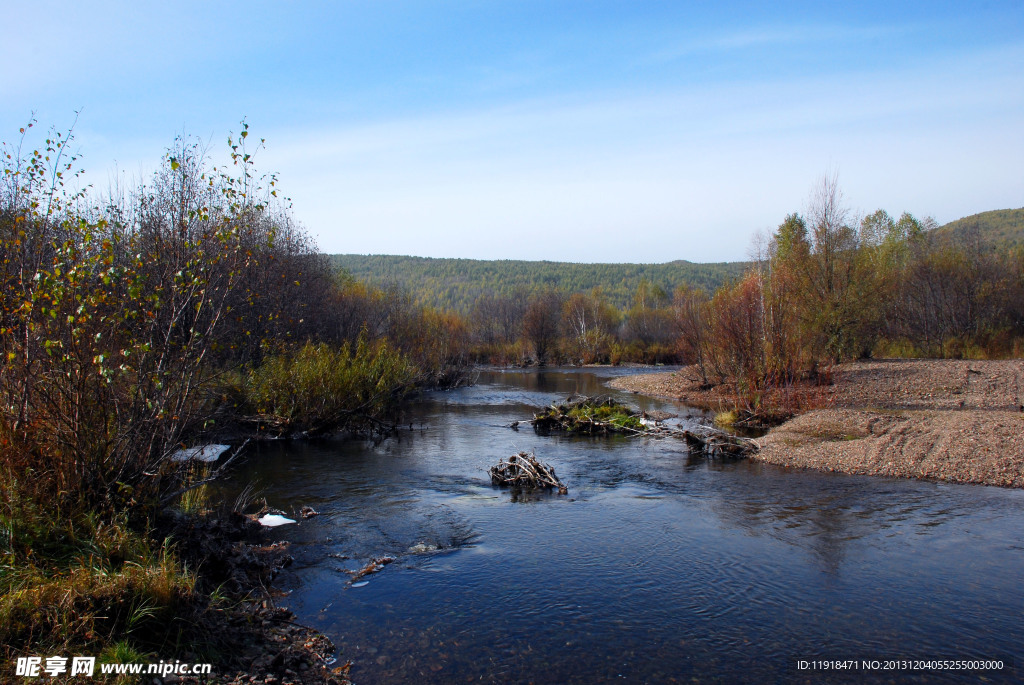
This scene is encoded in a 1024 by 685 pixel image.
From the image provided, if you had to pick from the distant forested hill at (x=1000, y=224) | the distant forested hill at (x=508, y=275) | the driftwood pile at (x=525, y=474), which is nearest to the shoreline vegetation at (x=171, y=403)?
the driftwood pile at (x=525, y=474)

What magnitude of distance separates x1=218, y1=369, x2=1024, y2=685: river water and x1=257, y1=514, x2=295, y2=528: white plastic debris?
1.27 ft

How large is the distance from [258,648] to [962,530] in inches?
442

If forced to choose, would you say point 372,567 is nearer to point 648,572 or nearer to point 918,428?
point 648,572

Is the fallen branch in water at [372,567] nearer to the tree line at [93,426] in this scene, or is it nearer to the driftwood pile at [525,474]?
the tree line at [93,426]

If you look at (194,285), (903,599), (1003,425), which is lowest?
(903,599)

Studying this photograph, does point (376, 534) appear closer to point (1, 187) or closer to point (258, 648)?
point (258, 648)

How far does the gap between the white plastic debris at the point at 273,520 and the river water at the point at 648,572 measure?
15.2 inches

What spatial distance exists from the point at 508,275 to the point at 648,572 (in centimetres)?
16928

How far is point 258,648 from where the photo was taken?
6.46 meters

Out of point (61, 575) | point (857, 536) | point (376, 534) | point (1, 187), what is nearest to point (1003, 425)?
point (857, 536)

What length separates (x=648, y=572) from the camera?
9.50m

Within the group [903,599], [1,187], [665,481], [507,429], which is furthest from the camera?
[507,429]

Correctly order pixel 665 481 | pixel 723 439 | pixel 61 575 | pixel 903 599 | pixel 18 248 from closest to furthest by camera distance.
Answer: pixel 61 575, pixel 18 248, pixel 903 599, pixel 665 481, pixel 723 439

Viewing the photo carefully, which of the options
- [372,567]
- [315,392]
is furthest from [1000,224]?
[372,567]
